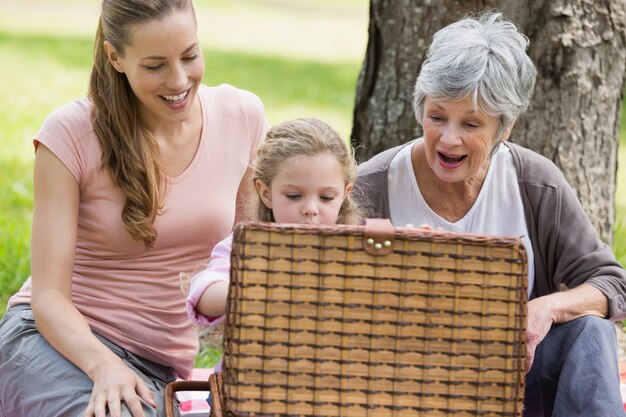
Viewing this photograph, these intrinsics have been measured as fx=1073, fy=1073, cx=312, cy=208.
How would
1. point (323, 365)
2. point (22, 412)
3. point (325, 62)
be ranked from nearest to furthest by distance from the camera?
1. point (323, 365)
2. point (22, 412)
3. point (325, 62)

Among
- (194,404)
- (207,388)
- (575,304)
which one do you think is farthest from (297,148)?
(194,404)

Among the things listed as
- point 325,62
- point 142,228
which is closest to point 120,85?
point 142,228

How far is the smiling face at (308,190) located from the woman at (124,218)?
15.4 inches

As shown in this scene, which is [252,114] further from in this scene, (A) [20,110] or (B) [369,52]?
(A) [20,110]

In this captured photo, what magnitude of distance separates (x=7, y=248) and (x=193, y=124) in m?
2.49

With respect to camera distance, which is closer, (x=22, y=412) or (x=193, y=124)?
(x=22, y=412)

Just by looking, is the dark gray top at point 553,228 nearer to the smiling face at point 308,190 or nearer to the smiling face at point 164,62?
the smiling face at point 308,190

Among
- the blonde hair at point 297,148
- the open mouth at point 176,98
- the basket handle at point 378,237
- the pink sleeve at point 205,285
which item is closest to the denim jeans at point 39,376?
the pink sleeve at point 205,285

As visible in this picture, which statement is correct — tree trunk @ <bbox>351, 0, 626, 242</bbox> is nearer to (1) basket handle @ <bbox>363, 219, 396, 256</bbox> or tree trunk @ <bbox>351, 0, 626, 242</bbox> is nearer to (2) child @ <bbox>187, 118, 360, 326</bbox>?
(2) child @ <bbox>187, 118, 360, 326</bbox>

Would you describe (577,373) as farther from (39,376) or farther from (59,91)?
(59,91)

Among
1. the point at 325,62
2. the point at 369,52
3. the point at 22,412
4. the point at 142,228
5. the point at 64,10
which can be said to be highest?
the point at 64,10

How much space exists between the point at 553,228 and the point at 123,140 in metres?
1.24

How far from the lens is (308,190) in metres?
2.66

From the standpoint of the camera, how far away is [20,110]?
911 centimetres
